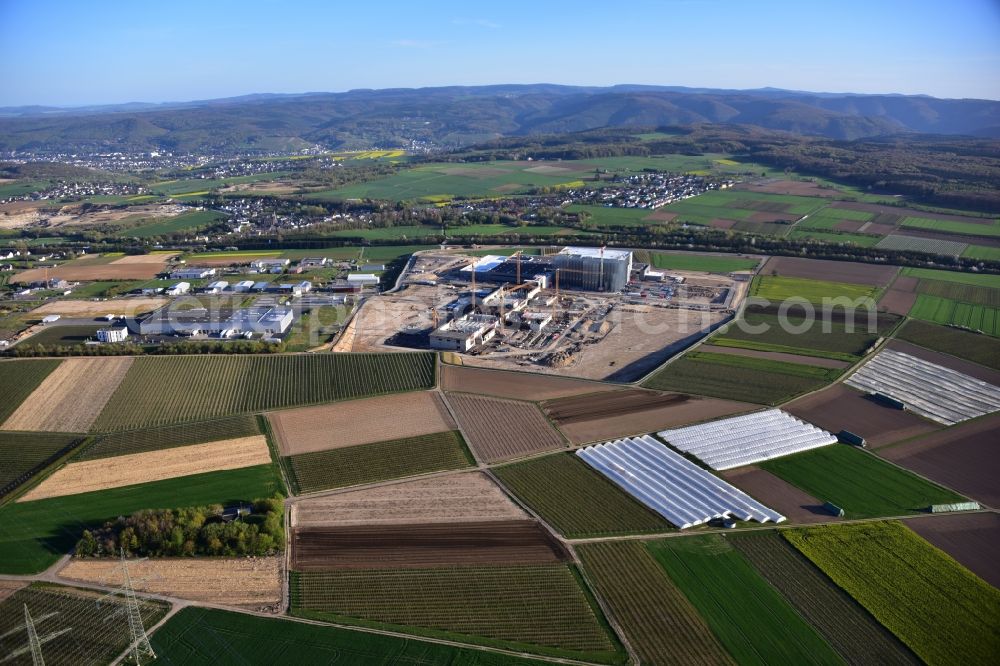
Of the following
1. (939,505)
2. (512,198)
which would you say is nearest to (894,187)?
(512,198)

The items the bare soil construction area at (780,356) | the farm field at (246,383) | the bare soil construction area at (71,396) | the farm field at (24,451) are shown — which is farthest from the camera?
the bare soil construction area at (780,356)

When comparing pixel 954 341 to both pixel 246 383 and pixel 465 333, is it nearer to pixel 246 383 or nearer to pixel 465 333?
pixel 465 333

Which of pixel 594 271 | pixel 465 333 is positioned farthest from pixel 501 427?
pixel 594 271

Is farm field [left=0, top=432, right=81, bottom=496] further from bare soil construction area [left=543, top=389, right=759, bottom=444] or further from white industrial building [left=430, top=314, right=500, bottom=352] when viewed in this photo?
bare soil construction area [left=543, top=389, right=759, bottom=444]

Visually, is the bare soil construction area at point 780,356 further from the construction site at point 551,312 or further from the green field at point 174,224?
the green field at point 174,224

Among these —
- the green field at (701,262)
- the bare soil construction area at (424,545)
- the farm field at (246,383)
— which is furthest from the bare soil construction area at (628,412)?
the green field at (701,262)

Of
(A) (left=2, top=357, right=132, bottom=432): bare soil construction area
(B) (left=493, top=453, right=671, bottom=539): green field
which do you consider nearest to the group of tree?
(B) (left=493, top=453, right=671, bottom=539): green field

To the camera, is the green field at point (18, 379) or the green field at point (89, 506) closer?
the green field at point (89, 506)
